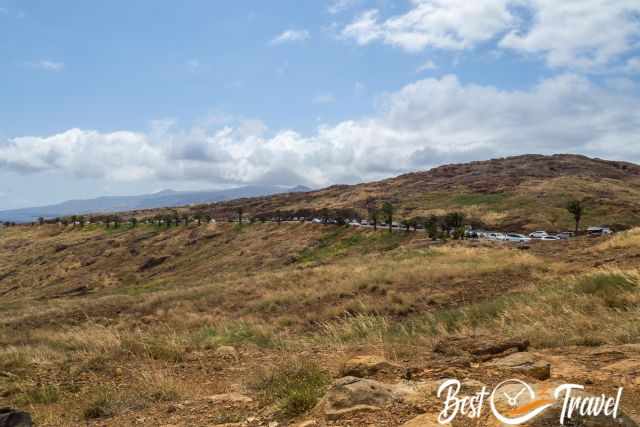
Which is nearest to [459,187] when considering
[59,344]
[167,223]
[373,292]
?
[167,223]

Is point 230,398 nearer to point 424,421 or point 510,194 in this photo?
point 424,421

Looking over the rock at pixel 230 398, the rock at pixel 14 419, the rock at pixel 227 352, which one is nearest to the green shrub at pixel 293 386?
the rock at pixel 230 398

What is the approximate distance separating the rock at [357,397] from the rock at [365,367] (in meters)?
0.89

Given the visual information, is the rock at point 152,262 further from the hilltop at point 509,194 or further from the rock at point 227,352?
the rock at point 227,352

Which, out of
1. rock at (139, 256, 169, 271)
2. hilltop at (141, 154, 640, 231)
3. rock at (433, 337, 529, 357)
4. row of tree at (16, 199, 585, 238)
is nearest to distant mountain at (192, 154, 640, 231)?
hilltop at (141, 154, 640, 231)

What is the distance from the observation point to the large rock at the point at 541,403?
11.9 ft

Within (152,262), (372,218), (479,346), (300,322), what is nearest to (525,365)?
(479,346)

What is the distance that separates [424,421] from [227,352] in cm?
585

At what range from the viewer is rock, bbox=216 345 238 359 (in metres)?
8.95

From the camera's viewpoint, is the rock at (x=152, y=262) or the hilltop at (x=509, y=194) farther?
the hilltop at (x=509, y=194)

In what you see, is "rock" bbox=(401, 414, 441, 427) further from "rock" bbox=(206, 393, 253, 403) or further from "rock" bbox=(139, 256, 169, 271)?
"rock" bbox=(139, 256, 169, 271)

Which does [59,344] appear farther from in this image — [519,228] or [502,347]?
→ [519,228]

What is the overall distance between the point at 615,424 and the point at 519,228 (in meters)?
62.8

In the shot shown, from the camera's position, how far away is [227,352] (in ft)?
30.0
